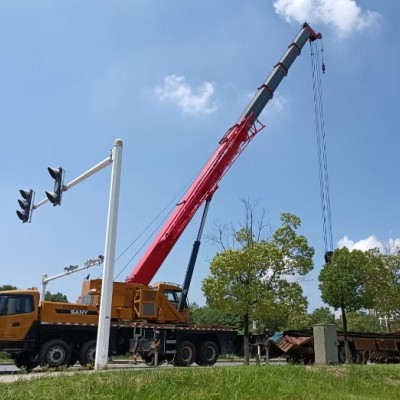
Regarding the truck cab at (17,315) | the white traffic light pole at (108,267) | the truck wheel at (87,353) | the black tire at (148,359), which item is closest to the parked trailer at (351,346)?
the black tire at (148,359)

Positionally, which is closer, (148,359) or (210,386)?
(210,386)

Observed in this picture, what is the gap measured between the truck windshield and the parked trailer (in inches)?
419

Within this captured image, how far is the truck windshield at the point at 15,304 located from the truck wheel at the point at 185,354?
5.62m

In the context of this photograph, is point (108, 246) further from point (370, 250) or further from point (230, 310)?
point (370, 250)

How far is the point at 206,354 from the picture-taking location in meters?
18.8

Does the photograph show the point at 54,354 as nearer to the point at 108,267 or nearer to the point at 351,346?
the point at 108,267

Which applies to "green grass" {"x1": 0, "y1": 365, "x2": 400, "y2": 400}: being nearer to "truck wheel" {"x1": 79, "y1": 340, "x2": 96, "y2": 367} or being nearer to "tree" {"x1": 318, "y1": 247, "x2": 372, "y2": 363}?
"truck wheel" {"x1": 79, "y1": 340, "x2": 96, "y2": 367}

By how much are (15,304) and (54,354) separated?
6.76ft

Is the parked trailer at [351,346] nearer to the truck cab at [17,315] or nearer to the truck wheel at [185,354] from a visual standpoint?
the truck wheel at [185,354]

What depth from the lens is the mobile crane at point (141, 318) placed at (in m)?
15.8

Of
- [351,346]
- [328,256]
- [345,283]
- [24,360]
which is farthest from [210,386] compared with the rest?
[351,346]


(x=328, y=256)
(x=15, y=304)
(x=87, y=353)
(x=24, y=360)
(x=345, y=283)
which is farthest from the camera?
(x=328, y=256)

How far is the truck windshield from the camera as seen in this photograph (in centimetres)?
1569

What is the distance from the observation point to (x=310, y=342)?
67.3 feet
